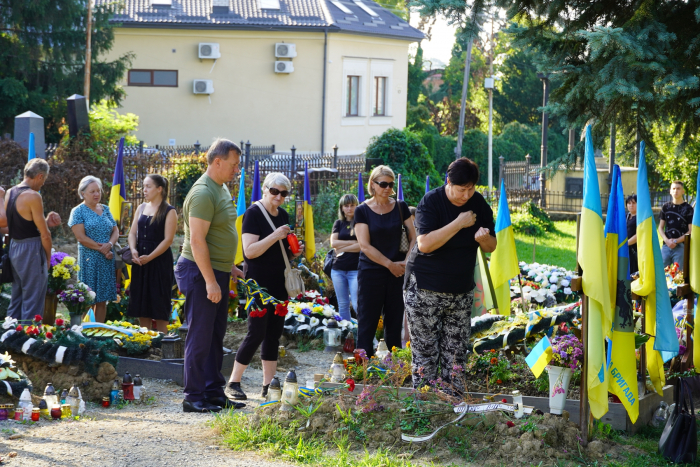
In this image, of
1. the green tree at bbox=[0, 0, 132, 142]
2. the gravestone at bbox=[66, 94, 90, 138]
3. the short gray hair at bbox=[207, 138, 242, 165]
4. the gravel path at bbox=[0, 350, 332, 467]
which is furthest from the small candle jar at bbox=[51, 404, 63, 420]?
the green tree at bbox=[0, 0, 132, 142]

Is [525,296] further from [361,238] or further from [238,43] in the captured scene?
[238,43]

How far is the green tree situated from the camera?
2147 centimetres

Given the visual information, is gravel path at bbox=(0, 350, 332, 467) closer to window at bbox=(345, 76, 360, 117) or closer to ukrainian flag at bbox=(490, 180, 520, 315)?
ukrainian flag at bbox=(490, 180, 520, 315)

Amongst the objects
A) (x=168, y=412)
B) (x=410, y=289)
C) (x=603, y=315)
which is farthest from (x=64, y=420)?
(x=603, y=315)

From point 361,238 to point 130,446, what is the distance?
93.4 inches

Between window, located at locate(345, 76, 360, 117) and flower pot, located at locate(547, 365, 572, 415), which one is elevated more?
window, located at locate(345, 76, 360, 117)

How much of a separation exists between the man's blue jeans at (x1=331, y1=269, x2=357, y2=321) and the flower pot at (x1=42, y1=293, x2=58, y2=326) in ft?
9.17

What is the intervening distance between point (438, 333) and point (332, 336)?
298 centimetres

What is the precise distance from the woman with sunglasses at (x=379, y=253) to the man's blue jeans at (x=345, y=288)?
1801 millimetres

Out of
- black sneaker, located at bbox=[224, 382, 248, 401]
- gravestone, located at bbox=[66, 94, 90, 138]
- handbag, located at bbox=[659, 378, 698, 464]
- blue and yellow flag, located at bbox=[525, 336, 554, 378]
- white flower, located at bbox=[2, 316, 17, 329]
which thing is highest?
gravestone, located at bbox=[66, 94, 90, 138]

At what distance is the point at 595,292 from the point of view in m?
4.85

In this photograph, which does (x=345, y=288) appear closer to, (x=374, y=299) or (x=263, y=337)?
(x=374, y=299)

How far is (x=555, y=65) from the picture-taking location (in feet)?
22.3

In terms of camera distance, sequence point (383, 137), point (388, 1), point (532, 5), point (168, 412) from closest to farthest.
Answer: point (168, 412)
point (532, 5)
point (383, 137)
point (388, 1)
